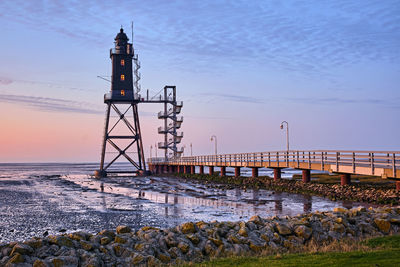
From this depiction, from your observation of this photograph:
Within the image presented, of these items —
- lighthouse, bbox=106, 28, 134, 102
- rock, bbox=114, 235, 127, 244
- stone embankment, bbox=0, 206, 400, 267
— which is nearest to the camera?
stone embankment, bbox=0, 206, 400, 267

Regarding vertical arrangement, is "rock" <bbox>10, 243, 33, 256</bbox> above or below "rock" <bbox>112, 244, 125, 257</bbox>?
above

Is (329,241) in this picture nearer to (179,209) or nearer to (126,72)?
(179,209)

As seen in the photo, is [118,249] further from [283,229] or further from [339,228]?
[339,228]

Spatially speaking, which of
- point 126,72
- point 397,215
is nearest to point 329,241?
point 397,215

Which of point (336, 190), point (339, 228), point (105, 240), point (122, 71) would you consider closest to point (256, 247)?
point (339, 228)

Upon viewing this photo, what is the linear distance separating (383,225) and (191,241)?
6016mm

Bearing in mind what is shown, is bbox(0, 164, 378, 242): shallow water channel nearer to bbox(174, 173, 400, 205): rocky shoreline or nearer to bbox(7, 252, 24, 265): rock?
bbox(174, 173, 400, 205): rocky shoreline

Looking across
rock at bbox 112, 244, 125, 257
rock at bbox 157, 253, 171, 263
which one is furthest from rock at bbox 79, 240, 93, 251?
rock at bbox 157, 253, 171, 263

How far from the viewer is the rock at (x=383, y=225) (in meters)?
12.6

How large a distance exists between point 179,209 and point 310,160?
1231 centimetres

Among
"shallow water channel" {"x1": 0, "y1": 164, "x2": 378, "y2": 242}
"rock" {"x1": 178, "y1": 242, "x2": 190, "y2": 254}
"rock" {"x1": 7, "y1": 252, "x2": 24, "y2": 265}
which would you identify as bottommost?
"shallow water channel" {"x1": 0, "y1": 164, "x2": 378, "y2": 242}

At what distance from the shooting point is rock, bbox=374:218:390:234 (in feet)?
41.3

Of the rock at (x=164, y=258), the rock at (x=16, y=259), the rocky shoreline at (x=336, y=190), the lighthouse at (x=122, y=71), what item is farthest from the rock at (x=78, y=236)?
the lighthouse at (x=122, y=71)

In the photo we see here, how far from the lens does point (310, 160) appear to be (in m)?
28.9
